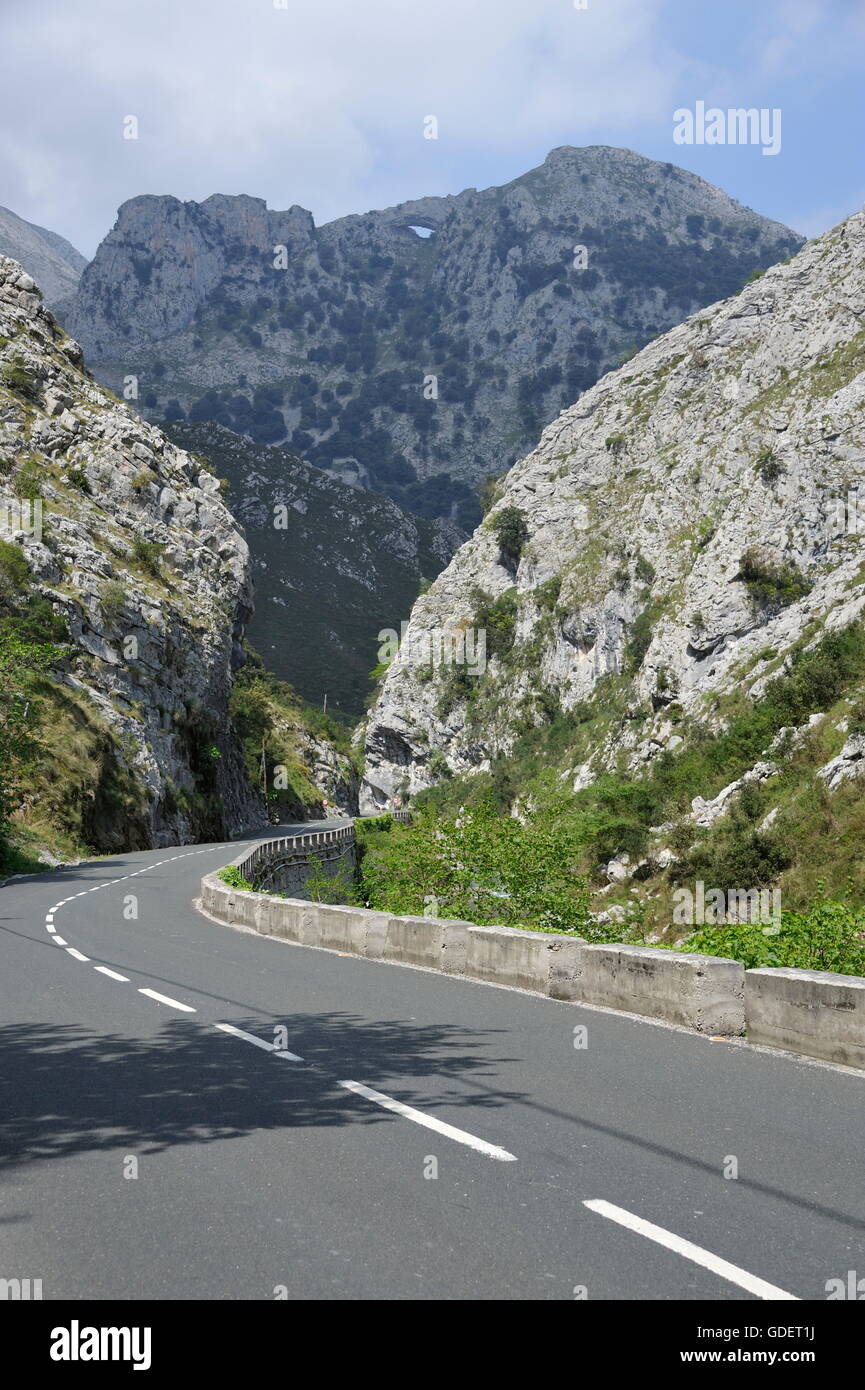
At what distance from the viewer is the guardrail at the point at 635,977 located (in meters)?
8.00

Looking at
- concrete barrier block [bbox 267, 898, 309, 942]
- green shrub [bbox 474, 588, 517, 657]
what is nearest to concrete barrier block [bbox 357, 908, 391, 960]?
concrete barrier block [bbox 267, 898, 309, 942]

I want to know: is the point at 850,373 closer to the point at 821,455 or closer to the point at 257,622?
the point at 821,455

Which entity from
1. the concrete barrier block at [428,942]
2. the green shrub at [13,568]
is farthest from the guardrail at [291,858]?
the green shrub at [13,568]

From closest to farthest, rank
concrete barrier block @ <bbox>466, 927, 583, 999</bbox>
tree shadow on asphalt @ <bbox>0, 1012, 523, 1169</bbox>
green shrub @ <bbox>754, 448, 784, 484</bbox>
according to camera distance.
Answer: tree shadow on asphalt @ <bbox>0, 1012, 523, 1169</bbox> < concrete barrier block @ <bbox>466, 927, 583, 999</bbox> < green shrub @ <bbox>754, 448, 784, 484</bbox>

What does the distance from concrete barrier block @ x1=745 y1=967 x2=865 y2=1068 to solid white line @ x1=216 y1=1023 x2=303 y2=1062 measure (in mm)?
3650

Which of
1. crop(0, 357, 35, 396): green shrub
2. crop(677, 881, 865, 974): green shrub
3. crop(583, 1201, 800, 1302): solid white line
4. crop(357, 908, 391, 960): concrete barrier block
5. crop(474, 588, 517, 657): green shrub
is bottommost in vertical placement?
crop(357, 908, 391, 960): concrete barrier block

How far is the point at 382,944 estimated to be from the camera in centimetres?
1470

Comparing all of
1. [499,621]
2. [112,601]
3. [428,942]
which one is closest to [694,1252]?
[428,942]

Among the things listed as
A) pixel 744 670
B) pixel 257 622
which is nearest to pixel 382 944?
pixel 744 670

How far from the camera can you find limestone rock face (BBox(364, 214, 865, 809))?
53219 millimetres

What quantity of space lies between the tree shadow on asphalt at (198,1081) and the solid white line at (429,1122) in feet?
0.27

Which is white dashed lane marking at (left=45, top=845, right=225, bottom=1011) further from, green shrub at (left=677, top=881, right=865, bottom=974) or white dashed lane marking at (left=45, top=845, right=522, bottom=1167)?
green shrub at (left=677, top=881, right=865, bottom=974)

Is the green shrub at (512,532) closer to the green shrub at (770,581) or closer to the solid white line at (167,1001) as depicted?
the green shrub at (770,581)

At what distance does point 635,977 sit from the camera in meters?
10.0
